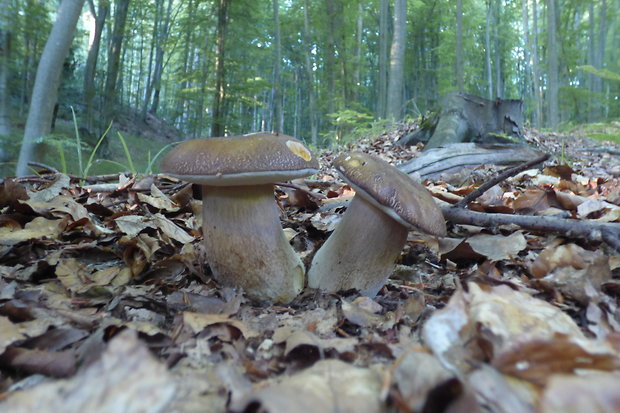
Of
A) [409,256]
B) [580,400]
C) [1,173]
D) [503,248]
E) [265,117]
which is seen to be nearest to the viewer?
[580,400]

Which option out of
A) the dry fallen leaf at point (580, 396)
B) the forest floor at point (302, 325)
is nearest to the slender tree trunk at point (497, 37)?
the forest floor at point (302, 325)

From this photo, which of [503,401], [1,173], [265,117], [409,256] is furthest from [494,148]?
[265,117]

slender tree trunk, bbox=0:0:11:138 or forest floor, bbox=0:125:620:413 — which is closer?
forest floor, bbox=0:125:620:413

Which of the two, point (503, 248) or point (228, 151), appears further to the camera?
point (503, 248)

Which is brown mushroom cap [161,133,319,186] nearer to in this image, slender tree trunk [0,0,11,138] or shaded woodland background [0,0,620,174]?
shaded woodland background [0,0,620,174]

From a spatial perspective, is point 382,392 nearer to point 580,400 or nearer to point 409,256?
point 580,400

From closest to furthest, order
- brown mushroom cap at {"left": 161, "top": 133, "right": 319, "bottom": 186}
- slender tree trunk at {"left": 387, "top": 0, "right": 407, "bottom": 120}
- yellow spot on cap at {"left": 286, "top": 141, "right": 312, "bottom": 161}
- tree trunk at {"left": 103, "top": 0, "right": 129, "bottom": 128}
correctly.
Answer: brown mushroom cap at {"left": 161, "top": 133, "right": 319, "bottom": 186}, yellow spot on cap at {"left": 286, "top": 141, "right": 312, "bottom": 161}, slender tree trunk at {"left": 387, "top": 0, "right": 407, "bottom": 120}, tree trunk at {"left": 103, "top": 0, "right": 129, "bottom": 128}

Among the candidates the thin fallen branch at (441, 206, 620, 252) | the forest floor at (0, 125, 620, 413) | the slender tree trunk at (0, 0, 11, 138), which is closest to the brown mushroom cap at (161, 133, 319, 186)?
the forest floor at (0, 125, 620, 413)
